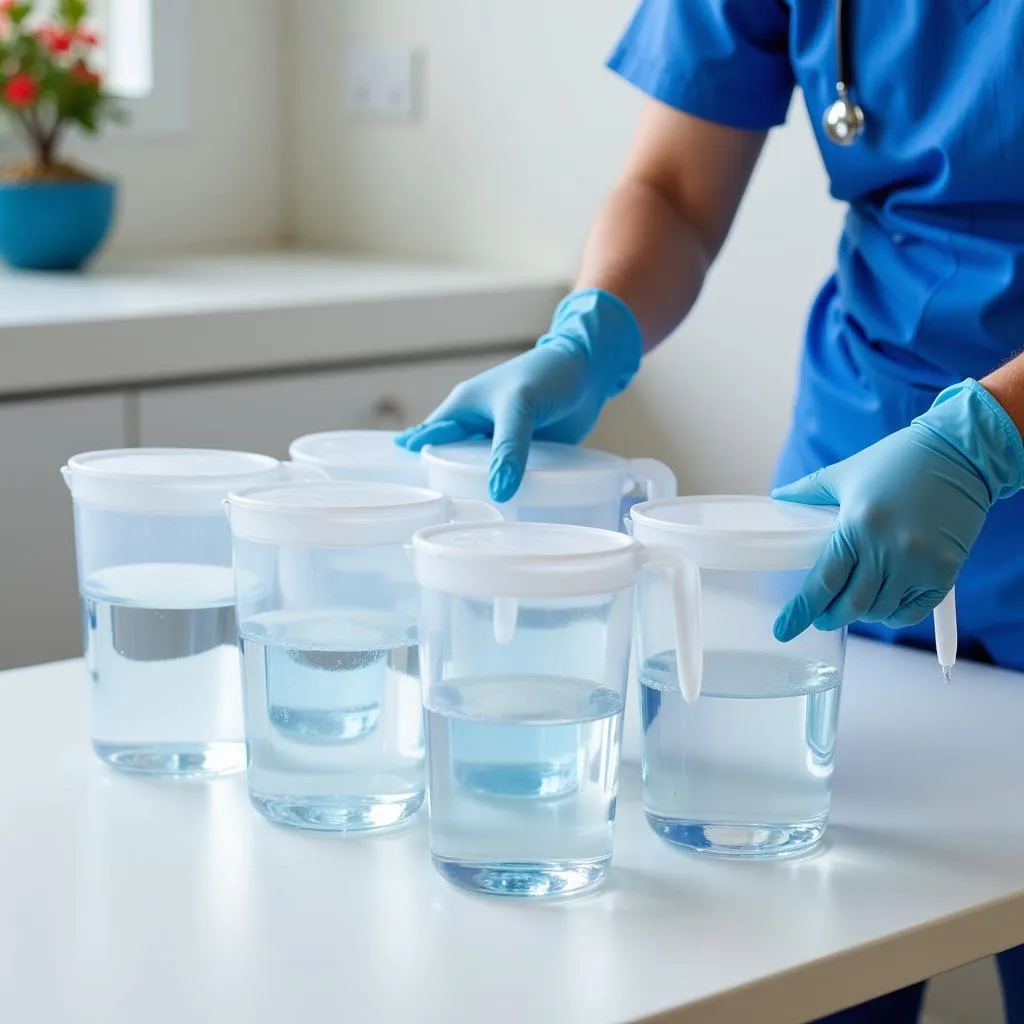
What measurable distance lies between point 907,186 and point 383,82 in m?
1.69

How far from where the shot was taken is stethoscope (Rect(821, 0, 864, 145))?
46.9 inches

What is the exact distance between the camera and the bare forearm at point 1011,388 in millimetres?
976

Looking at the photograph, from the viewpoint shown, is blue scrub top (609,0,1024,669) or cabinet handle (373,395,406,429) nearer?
blue scrub top (609,0,1024,669)

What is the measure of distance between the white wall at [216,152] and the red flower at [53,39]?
0.33 m

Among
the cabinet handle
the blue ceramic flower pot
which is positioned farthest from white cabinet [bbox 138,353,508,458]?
the blue ceramic flower pot

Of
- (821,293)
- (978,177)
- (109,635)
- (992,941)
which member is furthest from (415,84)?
(992,941)

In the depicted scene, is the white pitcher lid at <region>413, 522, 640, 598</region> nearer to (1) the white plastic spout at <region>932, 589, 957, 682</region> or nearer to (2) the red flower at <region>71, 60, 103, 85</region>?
(1) the white plastic spout at <region>932, 589, 957, 682</region>

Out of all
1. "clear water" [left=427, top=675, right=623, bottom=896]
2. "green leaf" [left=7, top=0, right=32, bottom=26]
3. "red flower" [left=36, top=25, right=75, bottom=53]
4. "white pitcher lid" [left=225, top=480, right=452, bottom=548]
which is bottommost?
"clear water" [left=427, top=675, right=623, bottom=896]

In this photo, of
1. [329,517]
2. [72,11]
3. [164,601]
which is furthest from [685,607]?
[72,11]

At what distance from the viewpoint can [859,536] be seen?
835 mm

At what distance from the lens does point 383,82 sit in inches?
108

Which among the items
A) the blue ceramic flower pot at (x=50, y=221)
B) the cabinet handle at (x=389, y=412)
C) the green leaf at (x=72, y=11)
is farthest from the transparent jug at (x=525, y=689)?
the green leaf at (x=72, y=11)

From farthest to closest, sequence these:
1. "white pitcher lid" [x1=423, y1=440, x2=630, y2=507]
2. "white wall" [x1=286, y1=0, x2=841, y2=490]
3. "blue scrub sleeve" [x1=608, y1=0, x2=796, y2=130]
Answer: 1. "white wall" [x1=286, y1=0, x2=841, y2=490]
2. "blue scrub sleeve" [x1=608, y1=0, x2=796, y2=130]
3. "white pitcher lid" [x1=423, y1=440, x2=630, y2=507]

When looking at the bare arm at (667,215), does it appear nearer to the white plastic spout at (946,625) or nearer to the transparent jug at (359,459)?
the transparent jug at (359,459)
